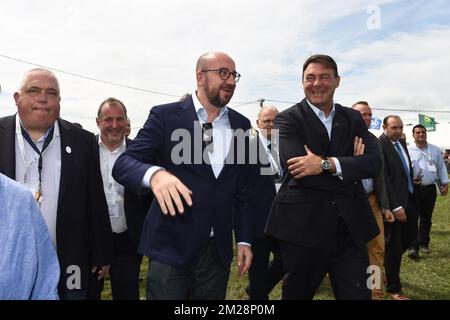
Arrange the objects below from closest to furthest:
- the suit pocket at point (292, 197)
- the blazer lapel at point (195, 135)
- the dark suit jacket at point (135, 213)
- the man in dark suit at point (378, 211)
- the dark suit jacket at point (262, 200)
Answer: the blazer lapel at point (195, 135), the suit pocket at point (292, 197), the dark suit jacket at point (135, 213), the dark suit jacket at point (262, 200), the man in dark suit at point (378, 211)

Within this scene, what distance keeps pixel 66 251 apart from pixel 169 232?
0.91 metres

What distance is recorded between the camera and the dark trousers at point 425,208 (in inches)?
309

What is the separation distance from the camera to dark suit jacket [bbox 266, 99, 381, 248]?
114 inches

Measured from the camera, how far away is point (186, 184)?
8.30ft

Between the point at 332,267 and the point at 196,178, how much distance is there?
4.30 ft

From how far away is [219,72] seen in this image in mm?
2633

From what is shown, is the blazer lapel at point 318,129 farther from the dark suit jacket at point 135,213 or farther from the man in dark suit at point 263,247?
the dark suit jacket at point 135,213

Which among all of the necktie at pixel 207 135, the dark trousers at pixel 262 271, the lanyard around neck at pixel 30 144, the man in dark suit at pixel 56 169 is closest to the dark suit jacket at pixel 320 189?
the necktie at pixel 207 135

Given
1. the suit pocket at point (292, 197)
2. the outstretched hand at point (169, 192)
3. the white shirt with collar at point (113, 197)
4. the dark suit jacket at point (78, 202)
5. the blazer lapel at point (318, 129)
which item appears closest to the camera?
the outstretched hand at point (169, 192)

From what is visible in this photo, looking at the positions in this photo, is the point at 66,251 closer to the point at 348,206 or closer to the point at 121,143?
the point at 121,143

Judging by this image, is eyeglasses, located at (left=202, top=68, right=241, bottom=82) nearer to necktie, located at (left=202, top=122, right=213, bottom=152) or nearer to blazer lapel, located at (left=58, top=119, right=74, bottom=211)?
necktie, located at (left=202, top=122, right=213, bottom=152)

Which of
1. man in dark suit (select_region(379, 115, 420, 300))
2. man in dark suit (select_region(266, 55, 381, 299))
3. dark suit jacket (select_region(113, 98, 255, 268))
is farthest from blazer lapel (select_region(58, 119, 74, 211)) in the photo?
man in dark suit (select_region(379, 115, 420, 300))

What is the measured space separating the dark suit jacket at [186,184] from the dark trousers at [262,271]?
5.41 feet

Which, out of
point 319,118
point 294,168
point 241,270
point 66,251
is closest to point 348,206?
point 294,168
